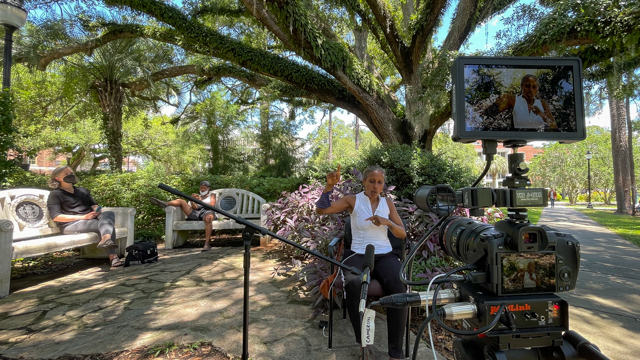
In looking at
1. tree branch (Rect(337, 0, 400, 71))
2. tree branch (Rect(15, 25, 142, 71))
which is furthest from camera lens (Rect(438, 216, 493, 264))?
tree branch (Rect(15, 25, 142, 71))

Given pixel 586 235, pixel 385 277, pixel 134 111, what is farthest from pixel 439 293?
pixel 134 111

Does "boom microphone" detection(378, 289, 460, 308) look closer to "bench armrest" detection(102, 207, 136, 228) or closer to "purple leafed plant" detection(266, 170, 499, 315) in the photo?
"purple leafed plant" detection(266, 170, 499, 315)

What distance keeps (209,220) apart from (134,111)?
8815 mm

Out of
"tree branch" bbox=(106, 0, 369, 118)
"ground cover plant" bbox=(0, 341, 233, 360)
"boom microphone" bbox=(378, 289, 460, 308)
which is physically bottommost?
"ground cover plant" bbox=(0, 341, 233, 360)

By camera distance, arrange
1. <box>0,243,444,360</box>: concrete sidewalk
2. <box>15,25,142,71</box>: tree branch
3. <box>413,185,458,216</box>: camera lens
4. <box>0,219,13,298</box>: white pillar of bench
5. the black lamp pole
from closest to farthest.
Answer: <box>413,185,458,216</box>: camera lens, <box>0,243,444,360</box>: concrete sidewalk, <box>0,219,13,298</box>: white pillar of bench, the black lamp pole, <box>15,25,142,71</box>: tree branch

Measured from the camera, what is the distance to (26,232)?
11.7 ft

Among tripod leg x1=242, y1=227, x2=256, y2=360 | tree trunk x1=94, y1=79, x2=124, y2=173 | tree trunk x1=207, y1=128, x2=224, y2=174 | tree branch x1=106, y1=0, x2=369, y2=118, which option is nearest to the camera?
tripod leg x1=242, y1=227, x2=256, y2=360

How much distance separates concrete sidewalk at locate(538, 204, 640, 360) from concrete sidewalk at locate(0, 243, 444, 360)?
156cm

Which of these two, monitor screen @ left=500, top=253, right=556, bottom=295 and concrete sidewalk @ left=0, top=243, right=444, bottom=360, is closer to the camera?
monitor screen @ left=500, top=253, right=556, bottom=295

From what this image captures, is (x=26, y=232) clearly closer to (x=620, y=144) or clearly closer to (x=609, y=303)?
(x=609, y=303)

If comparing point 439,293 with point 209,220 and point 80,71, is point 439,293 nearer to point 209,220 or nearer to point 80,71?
point 209,220

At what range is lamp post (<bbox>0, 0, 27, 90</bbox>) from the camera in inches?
179

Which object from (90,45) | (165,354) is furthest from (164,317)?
(90,45)

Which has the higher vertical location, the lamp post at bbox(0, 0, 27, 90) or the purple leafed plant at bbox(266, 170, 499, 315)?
the lamp post at bbox(0, 0, 27, 90)
